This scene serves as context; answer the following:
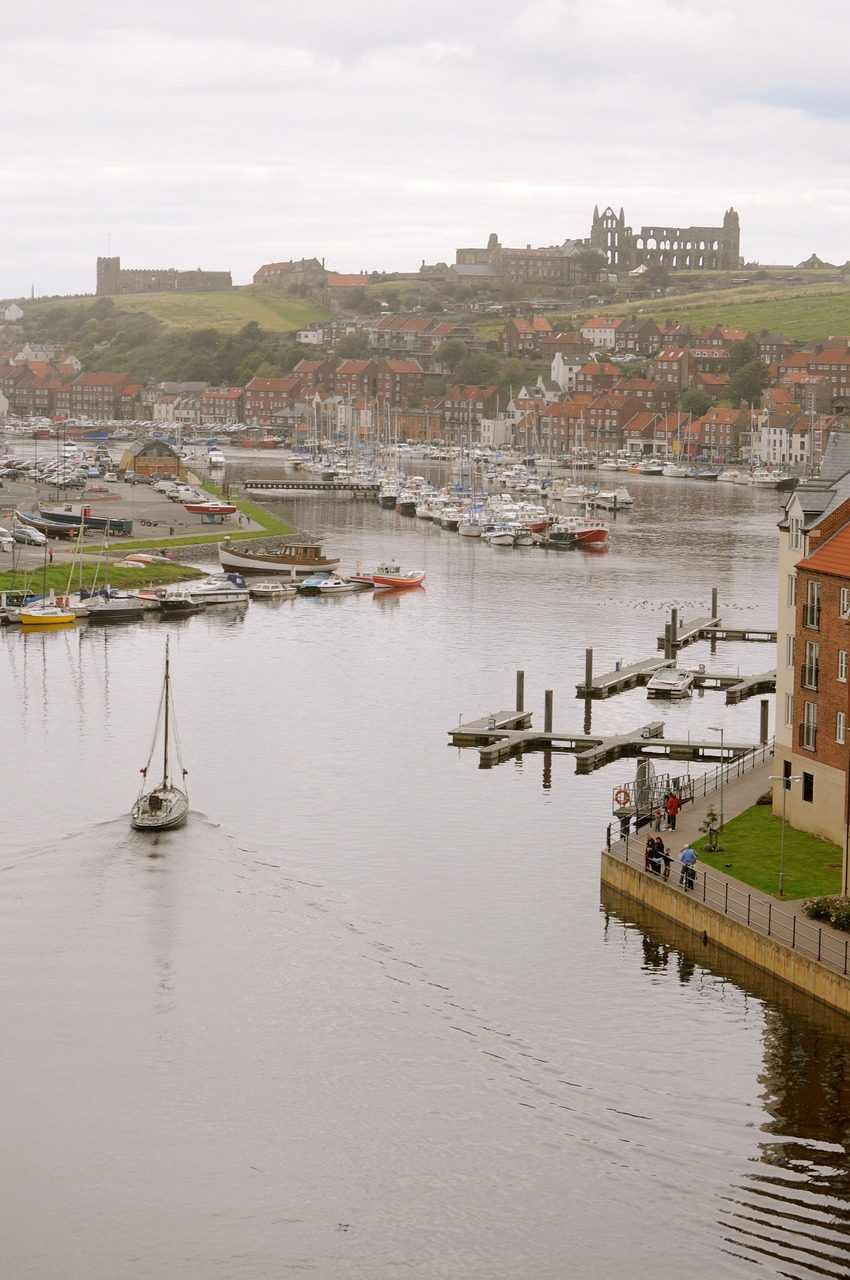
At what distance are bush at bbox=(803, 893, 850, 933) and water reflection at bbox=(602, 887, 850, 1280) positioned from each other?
1.50 metres

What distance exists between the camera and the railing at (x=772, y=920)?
35031 mm

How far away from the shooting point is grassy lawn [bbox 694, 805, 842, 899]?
38531mm

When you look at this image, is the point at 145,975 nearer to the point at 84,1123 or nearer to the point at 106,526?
the point at 84,1123

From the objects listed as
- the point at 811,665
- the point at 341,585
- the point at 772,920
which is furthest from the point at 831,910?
the point at 341,585

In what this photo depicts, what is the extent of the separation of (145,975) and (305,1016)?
3763 mm

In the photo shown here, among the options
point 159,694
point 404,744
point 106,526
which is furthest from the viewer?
point 106,526

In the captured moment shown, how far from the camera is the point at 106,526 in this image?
4471 inches

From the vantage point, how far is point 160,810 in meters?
47.9

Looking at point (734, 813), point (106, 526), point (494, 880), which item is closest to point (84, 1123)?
point (494, 880)

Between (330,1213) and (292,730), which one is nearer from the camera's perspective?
(330,1213)

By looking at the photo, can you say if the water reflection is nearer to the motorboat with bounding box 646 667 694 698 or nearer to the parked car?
the motorboat with bounding box 646 667 694 698

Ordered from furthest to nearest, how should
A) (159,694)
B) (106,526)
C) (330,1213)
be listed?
(106,526), (159,694), (330,1213)

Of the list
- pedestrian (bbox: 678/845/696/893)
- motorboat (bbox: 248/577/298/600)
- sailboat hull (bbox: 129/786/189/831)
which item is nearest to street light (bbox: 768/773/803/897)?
pedestrian (bbox: 678/845/696/893)

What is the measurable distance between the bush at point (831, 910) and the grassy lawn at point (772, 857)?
118 cm
